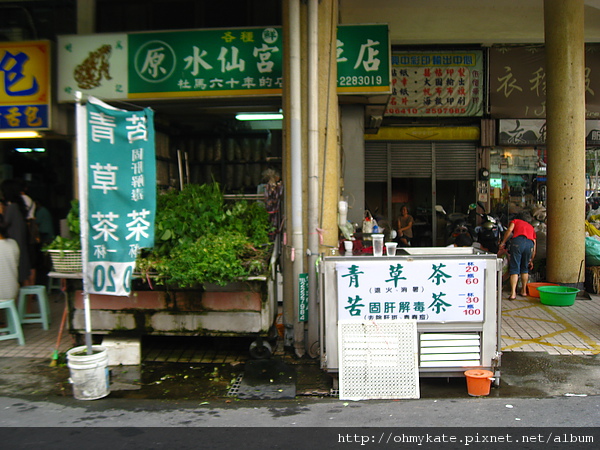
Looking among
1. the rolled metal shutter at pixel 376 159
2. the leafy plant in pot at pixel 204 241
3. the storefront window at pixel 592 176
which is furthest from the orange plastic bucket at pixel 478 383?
the storefront window at pixel 592 176

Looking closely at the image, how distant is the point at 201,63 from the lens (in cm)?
775

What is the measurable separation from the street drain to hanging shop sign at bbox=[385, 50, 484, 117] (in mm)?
9159

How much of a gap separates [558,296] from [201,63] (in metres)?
6.94

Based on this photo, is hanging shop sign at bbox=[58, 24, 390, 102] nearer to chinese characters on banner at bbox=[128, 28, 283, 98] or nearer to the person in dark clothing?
chinese characters on banner at bbox=[128, 28, 283, 98]

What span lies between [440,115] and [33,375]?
35.4ft

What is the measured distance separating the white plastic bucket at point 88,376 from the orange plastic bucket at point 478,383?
11.8 feet

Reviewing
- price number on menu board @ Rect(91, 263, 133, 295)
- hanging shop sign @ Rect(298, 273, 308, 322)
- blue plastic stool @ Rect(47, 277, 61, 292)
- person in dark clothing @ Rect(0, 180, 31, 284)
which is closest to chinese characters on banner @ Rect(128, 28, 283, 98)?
person in dark clothing @ Rect(0, 180, 31, 284)

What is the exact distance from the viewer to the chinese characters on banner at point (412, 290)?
5.06 m

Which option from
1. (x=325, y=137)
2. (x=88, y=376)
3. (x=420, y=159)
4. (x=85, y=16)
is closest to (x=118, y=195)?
(x=88, y=376)

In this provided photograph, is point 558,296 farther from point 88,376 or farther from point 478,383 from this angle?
point 88,376

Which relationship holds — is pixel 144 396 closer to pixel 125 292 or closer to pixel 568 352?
pixel 125 292

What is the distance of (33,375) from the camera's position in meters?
5.64

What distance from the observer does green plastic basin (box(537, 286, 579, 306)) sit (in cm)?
847
